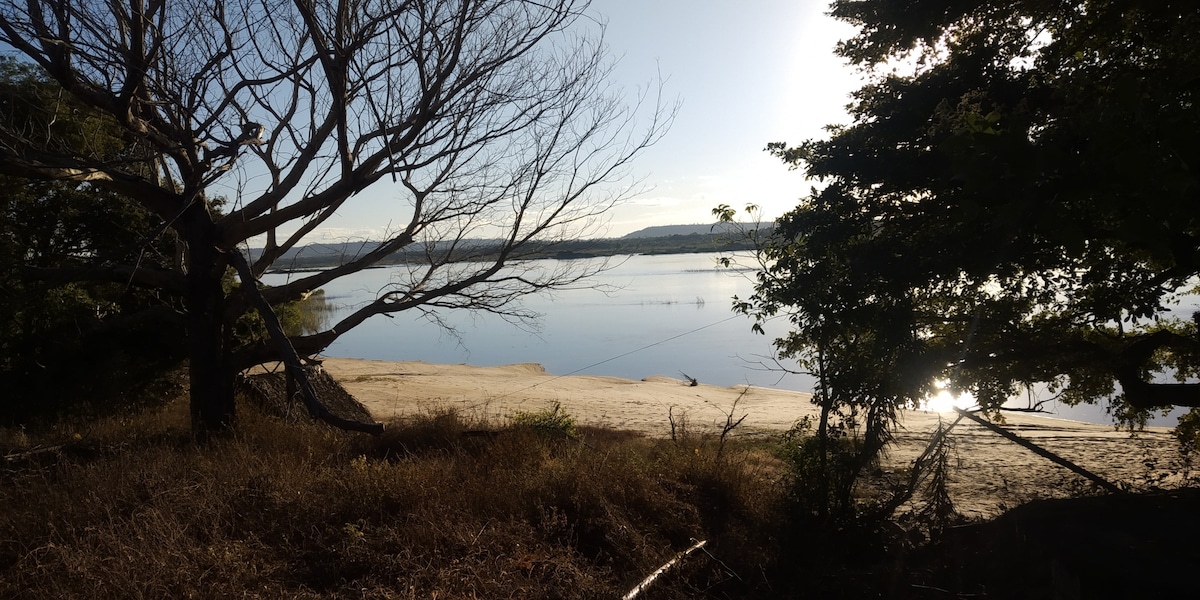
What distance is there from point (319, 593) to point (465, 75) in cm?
→ 567

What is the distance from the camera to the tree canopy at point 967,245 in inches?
215

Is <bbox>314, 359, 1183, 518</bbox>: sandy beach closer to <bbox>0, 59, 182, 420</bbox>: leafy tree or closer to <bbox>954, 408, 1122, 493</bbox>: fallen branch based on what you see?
<bbox>954, 408, 1122, 493</bbox>: fallen branch

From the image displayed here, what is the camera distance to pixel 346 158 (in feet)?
23.0

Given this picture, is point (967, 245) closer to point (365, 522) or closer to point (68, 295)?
point (365, 522)

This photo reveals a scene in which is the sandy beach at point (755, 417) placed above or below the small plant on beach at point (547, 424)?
below

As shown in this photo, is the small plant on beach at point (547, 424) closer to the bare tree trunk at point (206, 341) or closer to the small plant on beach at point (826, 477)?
the small plant on beach at point (826, 477)

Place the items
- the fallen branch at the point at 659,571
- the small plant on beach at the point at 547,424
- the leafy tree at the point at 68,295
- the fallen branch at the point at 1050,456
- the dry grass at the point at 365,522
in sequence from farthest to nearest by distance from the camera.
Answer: the leafy tree at the point at 68,295, the small plant on beach at the point at 547,424, the fallen branch at the point at 1050,456, the fallen branch at the point at 659,571, the dry grass at the point at 365,522

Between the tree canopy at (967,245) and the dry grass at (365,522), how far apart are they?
1.80m

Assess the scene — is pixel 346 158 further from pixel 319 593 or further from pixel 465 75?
pixel 319 593

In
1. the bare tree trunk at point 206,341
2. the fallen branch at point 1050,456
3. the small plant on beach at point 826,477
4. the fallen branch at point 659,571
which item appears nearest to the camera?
the fallen branch at point 659,571

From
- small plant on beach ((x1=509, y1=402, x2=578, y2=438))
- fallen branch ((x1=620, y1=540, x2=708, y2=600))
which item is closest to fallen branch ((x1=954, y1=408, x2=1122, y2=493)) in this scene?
fallen branch ((x1=620, y1=540, x2=708, y2=600))

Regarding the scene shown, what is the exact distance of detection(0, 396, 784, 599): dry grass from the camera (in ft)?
13.9

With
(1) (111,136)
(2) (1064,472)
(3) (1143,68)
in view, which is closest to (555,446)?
(2) (1064,472)

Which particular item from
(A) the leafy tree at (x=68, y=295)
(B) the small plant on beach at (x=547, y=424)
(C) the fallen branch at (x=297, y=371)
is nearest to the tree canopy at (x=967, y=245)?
(B) the small plant on beach at (x=547, y=424)
